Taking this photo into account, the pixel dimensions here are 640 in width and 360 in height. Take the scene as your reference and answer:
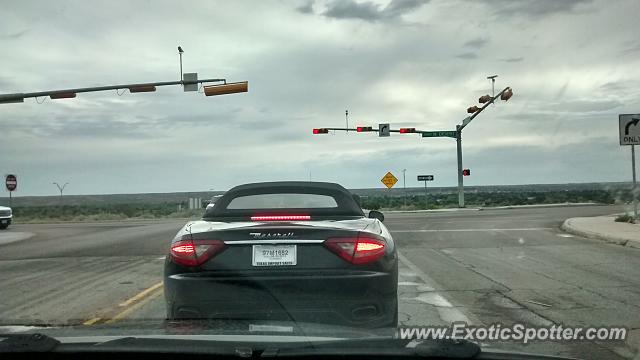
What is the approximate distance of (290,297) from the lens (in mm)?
5137

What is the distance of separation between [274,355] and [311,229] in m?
2.31

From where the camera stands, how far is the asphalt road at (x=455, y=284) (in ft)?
23.1

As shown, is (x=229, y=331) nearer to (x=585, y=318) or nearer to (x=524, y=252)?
(x=585, y=318)

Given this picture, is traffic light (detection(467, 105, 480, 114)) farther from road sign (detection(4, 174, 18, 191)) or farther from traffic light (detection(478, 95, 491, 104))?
road sign (detection(4, 174, 18, 191))

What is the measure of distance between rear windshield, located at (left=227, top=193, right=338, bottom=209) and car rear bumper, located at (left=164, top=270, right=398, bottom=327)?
1.90 meters

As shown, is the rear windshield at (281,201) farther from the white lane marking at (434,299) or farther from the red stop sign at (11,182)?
the red stop sign at (11,182)

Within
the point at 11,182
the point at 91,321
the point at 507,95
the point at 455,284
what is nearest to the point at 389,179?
the point at 507,95

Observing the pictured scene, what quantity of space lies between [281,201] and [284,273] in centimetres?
214

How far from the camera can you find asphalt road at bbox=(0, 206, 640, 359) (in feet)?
23.1

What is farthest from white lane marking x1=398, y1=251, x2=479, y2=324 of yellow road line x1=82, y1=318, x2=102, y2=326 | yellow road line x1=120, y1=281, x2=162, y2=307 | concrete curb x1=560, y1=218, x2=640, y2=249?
concrete curb x1=560, y1=218, x2=640, y2=249

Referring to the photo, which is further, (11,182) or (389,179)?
(389,179)

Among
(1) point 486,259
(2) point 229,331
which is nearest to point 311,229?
(2) point 229,331

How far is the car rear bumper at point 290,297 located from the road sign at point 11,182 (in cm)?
3523

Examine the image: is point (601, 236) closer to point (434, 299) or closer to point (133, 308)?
point (434, 299)
